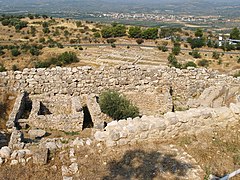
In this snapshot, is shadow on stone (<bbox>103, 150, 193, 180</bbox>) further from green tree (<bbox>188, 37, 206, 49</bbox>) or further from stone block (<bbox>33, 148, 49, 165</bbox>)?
green tree (<bbox>188, 37, 206, 49</bbox>)

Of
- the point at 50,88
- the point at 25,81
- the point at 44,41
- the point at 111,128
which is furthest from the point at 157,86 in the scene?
the point at 44,41

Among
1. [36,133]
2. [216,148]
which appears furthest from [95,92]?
[216,148]

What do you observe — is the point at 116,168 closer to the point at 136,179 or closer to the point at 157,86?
the point at 136,179

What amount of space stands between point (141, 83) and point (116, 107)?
2.54 metres

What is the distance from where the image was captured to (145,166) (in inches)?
267

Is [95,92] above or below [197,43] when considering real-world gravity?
above

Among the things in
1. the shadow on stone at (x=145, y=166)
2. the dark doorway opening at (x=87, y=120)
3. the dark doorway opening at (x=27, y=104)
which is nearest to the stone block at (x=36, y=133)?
the dark doorway opening at (x=87, y=120)

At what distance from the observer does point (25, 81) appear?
44.0 feet

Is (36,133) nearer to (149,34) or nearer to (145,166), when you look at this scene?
(145,166)

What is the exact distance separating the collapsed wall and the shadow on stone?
6587 millimetres

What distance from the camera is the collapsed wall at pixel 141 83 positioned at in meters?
13.5

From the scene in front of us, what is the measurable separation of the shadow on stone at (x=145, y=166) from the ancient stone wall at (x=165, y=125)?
51 cm

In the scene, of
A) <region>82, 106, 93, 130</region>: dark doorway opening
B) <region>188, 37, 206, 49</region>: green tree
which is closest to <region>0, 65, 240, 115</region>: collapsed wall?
<region>82, 106, 93, 130</region>: dark doorway opening

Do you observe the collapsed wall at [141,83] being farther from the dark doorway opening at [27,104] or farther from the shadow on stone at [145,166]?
the shadow on stone at [145,166]
